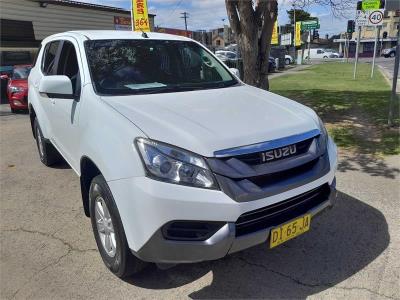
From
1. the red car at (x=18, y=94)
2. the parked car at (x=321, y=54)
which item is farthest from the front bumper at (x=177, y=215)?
the parked car at (x=321, y=54)

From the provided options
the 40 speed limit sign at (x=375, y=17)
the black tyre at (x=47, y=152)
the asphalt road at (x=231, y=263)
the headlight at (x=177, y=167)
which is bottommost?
the asphalt road at (x=231, y=263)

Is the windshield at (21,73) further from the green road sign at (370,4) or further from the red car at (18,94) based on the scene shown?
the green road sign at (370,4)

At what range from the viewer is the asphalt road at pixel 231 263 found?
2.84 metres

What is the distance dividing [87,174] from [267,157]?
1590mm

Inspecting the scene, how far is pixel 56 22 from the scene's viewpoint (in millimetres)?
20328

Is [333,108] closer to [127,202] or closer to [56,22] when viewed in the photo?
[127,202]

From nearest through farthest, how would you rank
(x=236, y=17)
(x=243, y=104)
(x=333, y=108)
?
1. (x=243, y=104)
2. (x=236, y=17)
3. (x=333, y=108)

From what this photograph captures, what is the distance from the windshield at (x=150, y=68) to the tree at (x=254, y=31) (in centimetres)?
330

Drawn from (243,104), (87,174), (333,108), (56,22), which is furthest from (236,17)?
(56,22)

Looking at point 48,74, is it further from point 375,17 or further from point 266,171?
point 375,17

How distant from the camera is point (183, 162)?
236 cm

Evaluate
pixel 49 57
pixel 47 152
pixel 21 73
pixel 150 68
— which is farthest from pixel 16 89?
pixel 150 68

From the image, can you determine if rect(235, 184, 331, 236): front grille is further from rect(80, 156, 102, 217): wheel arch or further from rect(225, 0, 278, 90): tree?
rect(225, 0, 278, 90): tree

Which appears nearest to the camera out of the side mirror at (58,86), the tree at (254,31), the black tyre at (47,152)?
the side mirror at (58,86)
